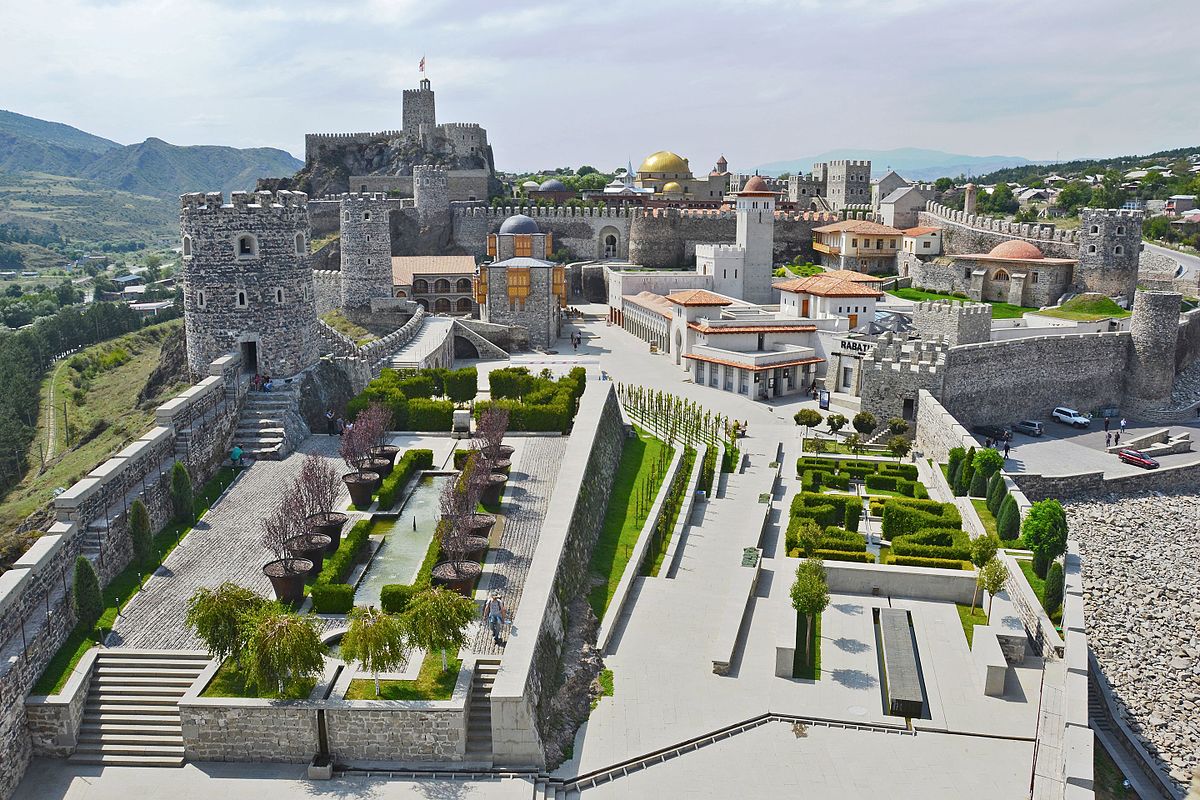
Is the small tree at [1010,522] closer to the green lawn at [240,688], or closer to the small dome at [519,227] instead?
the green lawn at [240,688]

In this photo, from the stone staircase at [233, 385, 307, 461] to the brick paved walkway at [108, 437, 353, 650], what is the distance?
455 mm

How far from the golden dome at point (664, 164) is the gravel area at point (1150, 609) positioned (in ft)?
154

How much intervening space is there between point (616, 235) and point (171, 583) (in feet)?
144

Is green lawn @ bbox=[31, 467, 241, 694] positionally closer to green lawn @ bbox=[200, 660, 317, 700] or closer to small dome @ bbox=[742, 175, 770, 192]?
green lawn @ bbox=[200, 660, 317, 700]

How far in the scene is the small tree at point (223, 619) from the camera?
1123cm

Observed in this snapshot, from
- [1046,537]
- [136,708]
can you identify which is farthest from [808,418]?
[136,708]

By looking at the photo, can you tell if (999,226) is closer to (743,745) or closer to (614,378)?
(614,378)

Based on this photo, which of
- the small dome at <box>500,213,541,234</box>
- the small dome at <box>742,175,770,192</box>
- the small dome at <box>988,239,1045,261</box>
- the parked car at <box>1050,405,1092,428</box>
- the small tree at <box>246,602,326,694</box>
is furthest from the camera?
the small dome at <box>742,175,770,192</box>

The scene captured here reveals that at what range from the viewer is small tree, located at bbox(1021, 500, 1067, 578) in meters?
17.2

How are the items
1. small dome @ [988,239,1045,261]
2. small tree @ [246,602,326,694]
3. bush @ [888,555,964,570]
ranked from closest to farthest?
small tree @ [246,602,326,694] < bush @ [888,555,964,570] < small dome @ [988,239,1045,261]

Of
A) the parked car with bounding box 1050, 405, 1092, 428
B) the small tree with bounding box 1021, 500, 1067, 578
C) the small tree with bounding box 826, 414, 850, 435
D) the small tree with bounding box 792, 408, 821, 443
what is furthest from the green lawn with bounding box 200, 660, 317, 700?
the parked car with bounding box 1050, 405, 1092, 428

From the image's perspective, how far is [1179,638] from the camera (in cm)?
1888

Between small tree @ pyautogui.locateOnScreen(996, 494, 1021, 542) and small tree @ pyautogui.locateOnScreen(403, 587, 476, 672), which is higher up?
small tree @ pyautogui.locateOnScreen(403, 587, 476, 672)

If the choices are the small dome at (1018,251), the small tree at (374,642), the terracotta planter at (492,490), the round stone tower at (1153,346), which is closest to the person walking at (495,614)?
the small tree at (374,642)
